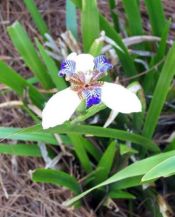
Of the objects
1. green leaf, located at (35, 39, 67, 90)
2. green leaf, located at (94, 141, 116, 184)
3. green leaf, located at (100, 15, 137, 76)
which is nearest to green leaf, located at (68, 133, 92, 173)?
green leaf, located at (94, 141, 116, 184)

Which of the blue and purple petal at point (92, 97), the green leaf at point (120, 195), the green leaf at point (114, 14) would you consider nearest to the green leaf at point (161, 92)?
the green leaf at point (120, 195)

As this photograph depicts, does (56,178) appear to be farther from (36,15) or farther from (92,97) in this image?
(36,15)

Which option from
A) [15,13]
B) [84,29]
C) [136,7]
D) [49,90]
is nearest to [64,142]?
[49,90]

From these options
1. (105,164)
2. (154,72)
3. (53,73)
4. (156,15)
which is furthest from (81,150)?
(156,15)

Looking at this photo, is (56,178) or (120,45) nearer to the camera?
(56,178)

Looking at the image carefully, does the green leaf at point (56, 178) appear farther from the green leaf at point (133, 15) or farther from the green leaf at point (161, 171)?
the green leaf at point (133, 15)

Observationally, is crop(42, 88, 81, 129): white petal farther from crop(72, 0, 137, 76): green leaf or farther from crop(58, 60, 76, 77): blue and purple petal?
crop(72, 0, 137, 76): green leaf

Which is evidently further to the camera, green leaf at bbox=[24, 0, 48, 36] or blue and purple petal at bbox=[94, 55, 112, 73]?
green leaf at bbox=[24, 0, 48, 36]
